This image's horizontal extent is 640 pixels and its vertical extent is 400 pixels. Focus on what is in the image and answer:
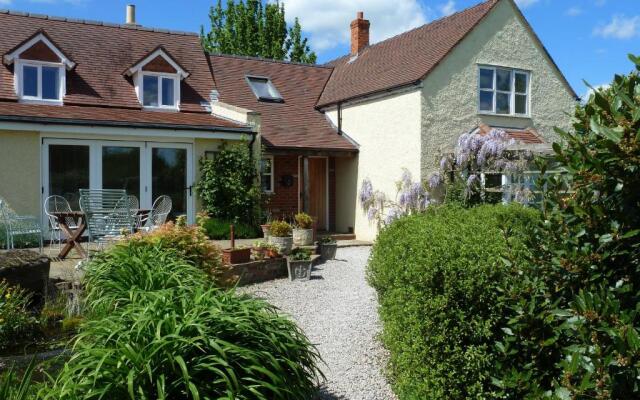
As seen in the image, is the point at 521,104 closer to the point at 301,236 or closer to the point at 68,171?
the point at 301,236

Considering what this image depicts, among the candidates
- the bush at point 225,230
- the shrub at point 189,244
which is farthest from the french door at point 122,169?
the shrub at point 189,244

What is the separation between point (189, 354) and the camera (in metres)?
3.26

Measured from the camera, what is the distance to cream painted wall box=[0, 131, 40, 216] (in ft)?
43.3

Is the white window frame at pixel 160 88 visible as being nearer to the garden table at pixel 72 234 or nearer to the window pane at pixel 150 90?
the window pane at pixel 150 90

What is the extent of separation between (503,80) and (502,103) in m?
0.73

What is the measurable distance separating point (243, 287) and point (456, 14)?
42.3 feet

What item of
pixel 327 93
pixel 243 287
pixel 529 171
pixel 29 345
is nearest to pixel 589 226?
pixel 29 345

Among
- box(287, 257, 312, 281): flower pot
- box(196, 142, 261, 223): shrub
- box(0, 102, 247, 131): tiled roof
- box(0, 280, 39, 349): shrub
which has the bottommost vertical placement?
box(287, 257, 312, 281): flower pot

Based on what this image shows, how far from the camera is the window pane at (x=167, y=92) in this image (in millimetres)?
17125

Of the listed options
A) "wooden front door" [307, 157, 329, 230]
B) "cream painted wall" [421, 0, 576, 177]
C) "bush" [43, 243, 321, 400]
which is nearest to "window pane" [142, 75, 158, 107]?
"wooden front door" [307, 157, 329, 230]

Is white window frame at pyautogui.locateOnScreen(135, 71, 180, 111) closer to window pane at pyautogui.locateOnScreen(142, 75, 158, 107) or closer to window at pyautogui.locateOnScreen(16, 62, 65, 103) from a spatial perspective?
window pane at pyautogui.locateOnScreen(142, 75, 158, 107)

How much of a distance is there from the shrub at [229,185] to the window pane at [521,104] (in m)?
8.76

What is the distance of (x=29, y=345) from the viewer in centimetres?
513

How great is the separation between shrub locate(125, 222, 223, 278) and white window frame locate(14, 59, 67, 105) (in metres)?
10.1
